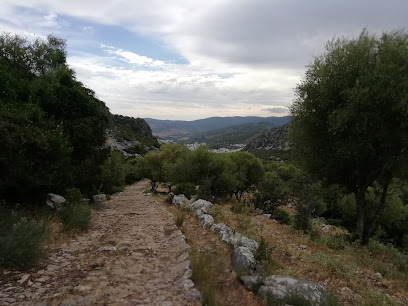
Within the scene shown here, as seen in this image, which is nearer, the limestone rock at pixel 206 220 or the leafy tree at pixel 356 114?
the leafy tree at pixel 356 114

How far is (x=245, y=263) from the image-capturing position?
27.1 feet

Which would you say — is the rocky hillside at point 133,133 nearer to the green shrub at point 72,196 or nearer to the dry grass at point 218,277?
the green shrub at point 72,196

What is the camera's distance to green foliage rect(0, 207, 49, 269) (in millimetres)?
7895

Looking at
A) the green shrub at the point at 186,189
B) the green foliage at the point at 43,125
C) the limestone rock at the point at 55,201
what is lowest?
the green shrub at the point at 186,189

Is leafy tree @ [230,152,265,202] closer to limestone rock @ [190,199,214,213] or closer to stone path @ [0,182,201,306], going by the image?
limestone rock @ [190,199,214,213]

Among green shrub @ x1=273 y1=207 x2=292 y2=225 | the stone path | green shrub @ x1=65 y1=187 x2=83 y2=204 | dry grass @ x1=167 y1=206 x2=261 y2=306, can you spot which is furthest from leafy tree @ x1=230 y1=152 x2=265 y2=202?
dry grass @ x1=167 y1=206 x2=261 y2=306

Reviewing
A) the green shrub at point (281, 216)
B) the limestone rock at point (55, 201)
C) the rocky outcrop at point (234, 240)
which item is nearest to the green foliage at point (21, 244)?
the limestone rock at point (55, 201)

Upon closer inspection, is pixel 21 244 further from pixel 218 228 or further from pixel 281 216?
pixel 281 216

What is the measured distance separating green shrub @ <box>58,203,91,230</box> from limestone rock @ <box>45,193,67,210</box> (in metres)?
1.25

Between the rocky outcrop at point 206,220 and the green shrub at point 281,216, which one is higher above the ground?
the rocky outcrop at point 206,220

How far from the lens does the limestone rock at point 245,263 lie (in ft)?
26.5

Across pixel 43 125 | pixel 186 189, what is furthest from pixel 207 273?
pixel 186 189

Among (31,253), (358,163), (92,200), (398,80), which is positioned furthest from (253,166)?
(31,253)

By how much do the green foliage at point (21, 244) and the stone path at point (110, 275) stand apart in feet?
1.20
